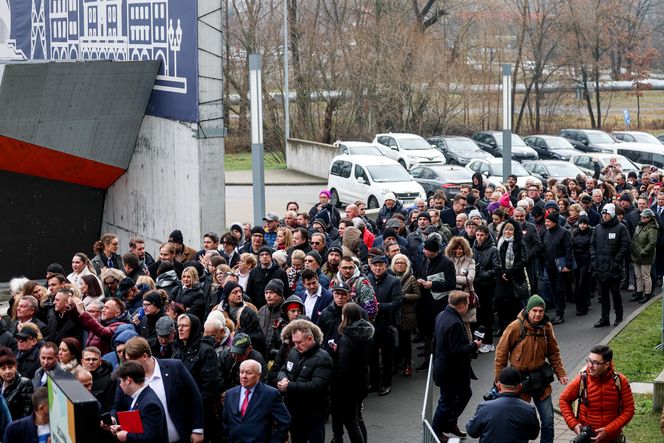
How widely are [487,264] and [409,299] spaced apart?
5.06ft

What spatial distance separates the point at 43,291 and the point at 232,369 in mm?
3569

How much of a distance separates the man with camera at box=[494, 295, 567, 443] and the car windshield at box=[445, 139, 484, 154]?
30292 mm

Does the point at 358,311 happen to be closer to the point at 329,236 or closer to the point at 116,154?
the point at 329,236

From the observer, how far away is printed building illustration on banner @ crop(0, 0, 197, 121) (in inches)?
770

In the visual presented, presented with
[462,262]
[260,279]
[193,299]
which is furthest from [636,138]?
[193,299]

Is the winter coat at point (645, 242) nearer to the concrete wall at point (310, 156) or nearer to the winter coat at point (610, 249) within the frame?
the winter coat at point (610, 249)

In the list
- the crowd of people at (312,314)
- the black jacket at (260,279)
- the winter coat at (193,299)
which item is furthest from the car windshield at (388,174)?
the winter coat at (193,299)

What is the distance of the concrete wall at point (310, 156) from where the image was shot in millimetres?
43000

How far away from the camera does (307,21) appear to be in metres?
51.8

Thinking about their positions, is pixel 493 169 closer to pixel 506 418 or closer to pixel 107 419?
pixel 506 418

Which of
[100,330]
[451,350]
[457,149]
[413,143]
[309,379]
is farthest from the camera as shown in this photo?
[457,149]

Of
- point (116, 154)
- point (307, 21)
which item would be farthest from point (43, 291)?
point (307, 21)

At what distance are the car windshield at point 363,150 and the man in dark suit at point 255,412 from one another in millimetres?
29906

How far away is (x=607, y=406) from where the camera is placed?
31.5ft
